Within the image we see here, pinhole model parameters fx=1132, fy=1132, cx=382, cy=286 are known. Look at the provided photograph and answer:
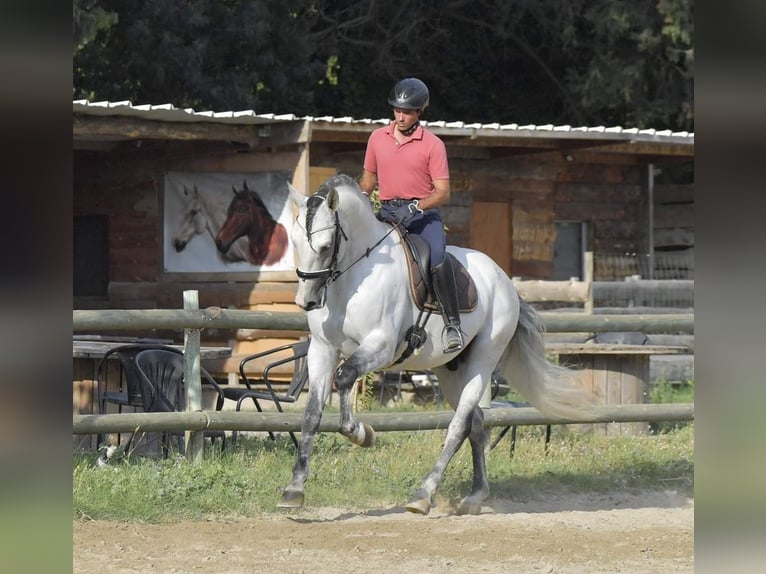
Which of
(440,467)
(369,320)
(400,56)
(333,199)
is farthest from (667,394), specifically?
(400,56)

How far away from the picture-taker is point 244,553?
19.8 ft

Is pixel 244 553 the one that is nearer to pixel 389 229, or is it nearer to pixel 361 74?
pixel 389 229

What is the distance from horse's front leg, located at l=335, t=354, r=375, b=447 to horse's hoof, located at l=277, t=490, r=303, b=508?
0.49 m

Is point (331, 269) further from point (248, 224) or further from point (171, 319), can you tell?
point (248, 224)

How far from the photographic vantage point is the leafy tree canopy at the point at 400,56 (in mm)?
21828

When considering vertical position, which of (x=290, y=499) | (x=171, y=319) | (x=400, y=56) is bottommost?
(x=290, y=499)

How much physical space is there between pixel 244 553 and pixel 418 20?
21325mm

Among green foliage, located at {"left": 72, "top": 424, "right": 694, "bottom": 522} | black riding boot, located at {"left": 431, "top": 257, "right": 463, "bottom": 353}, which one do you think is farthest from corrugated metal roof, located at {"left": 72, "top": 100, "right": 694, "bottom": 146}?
black riding boot, located at {"left": 431, "top": 257, "right": 463, "bottom": 353}

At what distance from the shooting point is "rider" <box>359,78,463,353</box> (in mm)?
7309

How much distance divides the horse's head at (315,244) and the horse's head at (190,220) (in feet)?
30.6

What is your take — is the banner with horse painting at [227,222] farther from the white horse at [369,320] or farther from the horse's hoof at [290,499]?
the horse's hoof at [290,499]

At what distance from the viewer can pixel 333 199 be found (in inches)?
262

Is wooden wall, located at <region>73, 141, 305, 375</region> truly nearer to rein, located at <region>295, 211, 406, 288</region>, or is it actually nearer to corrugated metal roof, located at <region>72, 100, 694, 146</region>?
corrugated metal roof, located at <region>72, 100, 694, 146</region>

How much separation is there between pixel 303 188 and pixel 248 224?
1406 millimetres
